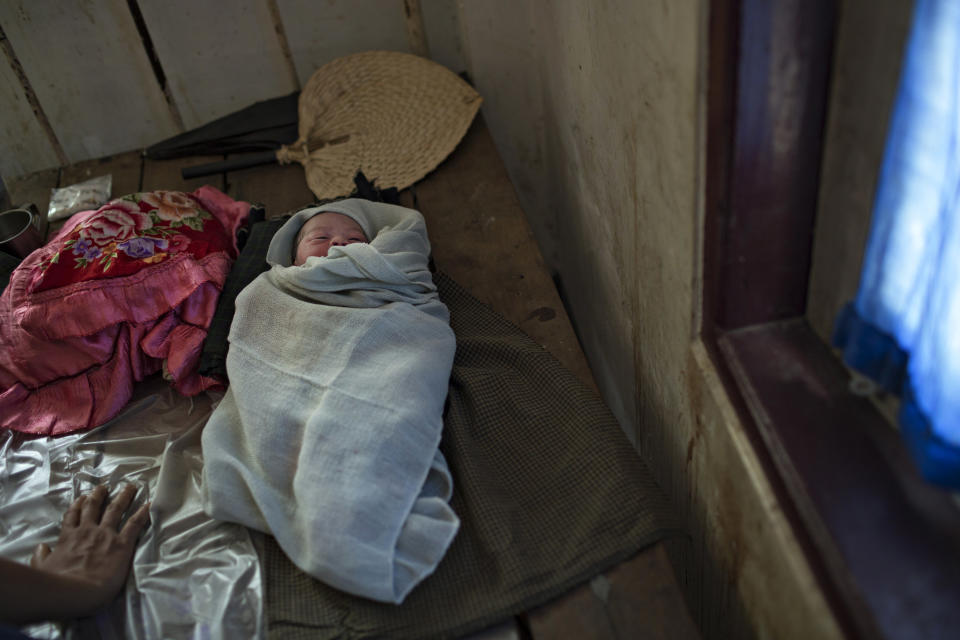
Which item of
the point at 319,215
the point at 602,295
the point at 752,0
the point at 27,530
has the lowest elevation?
the point at 602,295

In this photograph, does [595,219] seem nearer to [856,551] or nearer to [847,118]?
[847,118]

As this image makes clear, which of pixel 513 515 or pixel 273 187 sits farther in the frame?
pixel 273 187

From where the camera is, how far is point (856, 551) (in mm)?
684

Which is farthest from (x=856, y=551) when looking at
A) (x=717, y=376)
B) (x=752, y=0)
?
(x=752, y=0)

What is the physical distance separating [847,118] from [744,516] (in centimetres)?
44

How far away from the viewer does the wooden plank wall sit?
2.02 m

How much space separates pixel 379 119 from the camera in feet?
6.51

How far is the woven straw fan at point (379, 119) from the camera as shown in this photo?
6.27 ft

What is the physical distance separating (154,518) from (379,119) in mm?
1210

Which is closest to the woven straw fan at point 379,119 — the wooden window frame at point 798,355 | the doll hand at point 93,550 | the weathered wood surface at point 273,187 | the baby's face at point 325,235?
the weathered wood surface at point 273,187

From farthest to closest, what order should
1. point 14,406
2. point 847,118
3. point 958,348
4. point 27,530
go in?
point 14,406, point 27,530, point 847,118, point 958,348

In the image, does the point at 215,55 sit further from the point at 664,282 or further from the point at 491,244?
the point at 664,282

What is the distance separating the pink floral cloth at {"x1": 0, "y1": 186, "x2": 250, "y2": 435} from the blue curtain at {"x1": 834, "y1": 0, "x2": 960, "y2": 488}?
41.2 inches

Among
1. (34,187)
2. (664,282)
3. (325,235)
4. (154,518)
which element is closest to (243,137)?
(34,187)
